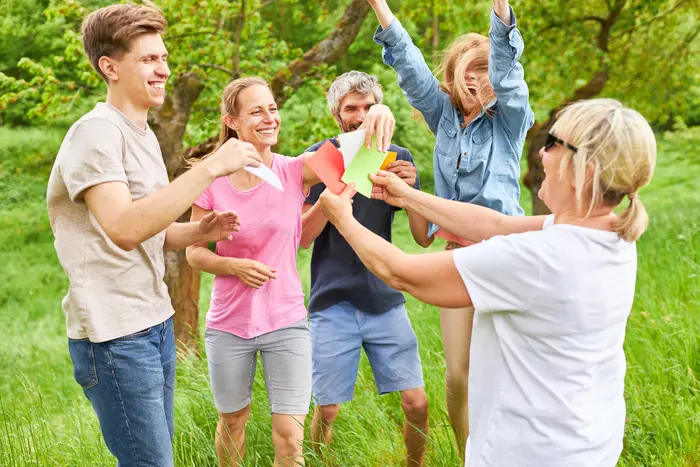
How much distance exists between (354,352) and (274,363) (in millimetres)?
524

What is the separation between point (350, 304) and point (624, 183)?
184 cm

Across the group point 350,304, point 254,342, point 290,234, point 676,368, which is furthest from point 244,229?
point 676,368

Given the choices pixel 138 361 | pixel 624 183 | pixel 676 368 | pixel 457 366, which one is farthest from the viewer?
pixel 676 368

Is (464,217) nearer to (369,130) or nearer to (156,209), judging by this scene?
(369,130)

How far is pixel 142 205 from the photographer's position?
2221 millimetres

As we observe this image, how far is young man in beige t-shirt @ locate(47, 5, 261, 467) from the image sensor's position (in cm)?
224

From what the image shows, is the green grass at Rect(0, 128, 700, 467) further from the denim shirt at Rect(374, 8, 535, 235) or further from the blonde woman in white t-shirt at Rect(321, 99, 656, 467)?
the blonde woman in white t-shirt at Rect(321, 99, 656, 467)

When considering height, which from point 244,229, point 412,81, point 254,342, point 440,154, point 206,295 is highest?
point 412,81

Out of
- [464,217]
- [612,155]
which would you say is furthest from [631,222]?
[464,217]

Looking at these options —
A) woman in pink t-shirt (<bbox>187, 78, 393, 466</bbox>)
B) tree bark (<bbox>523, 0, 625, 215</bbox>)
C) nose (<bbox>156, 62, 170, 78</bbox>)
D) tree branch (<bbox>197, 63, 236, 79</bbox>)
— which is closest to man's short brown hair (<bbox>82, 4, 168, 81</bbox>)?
nose (<bbox>156, 62, 170, 78</bbox>)

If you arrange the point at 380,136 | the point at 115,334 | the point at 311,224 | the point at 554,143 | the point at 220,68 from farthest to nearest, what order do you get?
the point at 220,68
the point at 311,224
the point at 380,136
the point at 115,334
the point at 554,143

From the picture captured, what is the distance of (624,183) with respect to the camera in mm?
1959

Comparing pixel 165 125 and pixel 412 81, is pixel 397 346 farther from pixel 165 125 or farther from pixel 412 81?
pixel 165 125

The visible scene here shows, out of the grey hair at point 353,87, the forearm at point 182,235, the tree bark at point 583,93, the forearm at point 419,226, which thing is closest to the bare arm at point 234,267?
the forearm at point 182,235
